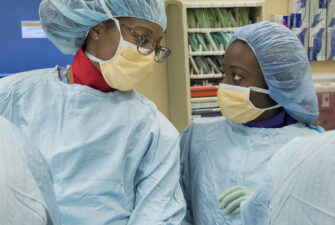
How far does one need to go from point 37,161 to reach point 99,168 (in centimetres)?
55

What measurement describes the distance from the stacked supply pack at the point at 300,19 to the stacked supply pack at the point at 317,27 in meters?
0.05

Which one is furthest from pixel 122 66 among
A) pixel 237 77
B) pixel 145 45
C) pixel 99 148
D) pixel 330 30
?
pixel 330 30

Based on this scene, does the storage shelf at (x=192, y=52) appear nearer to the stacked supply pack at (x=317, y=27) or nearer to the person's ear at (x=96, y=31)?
the stacked supply pack at (x=317, y=27)

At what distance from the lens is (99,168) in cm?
102

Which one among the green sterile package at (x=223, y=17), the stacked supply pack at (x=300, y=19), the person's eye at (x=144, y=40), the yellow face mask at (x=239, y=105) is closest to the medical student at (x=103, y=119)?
the person's eye at (x=144, y=40)

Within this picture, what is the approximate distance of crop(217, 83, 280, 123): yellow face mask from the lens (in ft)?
4.15

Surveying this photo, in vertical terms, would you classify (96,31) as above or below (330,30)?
above

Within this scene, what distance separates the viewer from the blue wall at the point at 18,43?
6.82ft

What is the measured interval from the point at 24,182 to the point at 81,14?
0.78 m

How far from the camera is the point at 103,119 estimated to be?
1.08 metres

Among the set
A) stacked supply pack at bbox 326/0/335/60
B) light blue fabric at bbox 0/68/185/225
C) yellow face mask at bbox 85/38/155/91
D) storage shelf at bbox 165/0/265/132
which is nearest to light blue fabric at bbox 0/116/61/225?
light blue fabric at bbox 0/68/185/225

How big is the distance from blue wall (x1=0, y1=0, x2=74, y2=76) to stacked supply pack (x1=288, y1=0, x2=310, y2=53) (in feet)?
7.63

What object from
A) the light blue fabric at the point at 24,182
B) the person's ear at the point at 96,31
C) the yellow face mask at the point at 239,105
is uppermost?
the person's ear at the point at 96,31

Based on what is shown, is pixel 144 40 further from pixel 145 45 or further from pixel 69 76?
pixel 69 76
